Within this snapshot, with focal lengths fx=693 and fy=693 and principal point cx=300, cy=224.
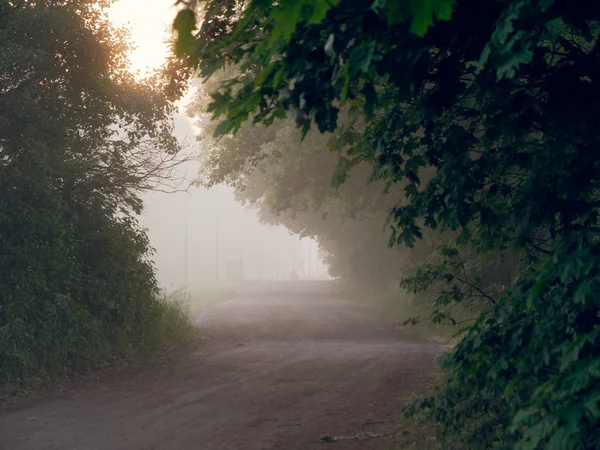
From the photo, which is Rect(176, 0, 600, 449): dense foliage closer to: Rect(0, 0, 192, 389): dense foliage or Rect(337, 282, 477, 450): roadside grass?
Rect(337, 282, 477, 450): roadside grass

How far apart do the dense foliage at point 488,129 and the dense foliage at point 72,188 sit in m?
7.31

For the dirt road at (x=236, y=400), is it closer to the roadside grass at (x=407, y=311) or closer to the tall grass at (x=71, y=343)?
the tall grass at (x=71, y=343)

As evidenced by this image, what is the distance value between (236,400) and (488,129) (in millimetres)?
6634

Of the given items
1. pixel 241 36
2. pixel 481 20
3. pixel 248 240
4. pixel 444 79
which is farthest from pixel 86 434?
pixel 248 240

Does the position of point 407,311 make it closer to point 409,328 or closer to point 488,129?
point 409,328

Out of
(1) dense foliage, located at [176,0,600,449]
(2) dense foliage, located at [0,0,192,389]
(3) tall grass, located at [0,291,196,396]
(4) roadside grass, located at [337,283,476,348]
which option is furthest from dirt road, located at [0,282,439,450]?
(1) dense foliage, located at [176,0,600,449]

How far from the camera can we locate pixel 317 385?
1202 centimetres

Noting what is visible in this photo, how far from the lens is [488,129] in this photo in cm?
573

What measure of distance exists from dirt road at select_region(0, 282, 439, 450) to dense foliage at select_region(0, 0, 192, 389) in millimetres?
1186

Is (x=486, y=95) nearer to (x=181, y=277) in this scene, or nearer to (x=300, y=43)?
(x=300, y=43)

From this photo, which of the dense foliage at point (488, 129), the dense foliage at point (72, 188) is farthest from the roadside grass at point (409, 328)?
the dense foliage at point (72, 188)

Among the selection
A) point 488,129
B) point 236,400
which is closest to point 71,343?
point 236,400

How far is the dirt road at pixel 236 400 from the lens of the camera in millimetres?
8555

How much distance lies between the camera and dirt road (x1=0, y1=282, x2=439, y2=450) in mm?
8555
